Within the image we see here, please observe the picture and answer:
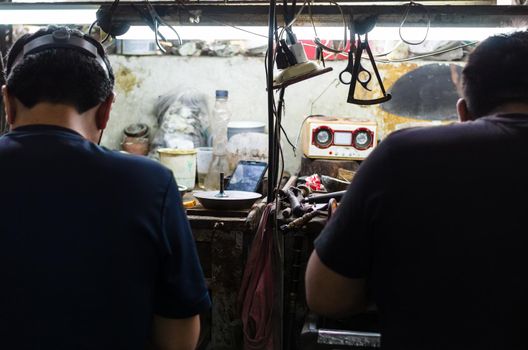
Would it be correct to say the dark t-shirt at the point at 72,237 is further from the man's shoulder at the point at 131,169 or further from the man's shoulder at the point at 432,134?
the man's shoulder at the point at 432,134

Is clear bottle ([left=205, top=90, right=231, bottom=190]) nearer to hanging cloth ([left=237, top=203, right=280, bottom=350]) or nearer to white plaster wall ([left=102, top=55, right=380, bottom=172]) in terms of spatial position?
white plaster wall ([left=102, top=55, right=380, bottom=172])

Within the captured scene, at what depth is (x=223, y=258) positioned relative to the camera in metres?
2.67

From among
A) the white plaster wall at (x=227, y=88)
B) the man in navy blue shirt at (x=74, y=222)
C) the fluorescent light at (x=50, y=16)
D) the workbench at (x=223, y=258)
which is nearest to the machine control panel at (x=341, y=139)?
the white plaster wall at (x=227, y=88)

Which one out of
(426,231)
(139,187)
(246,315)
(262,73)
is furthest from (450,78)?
(139,187)

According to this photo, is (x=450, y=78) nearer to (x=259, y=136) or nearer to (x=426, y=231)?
(x=259, y=136)

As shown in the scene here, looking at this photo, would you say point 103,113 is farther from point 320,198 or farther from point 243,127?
point 243,127

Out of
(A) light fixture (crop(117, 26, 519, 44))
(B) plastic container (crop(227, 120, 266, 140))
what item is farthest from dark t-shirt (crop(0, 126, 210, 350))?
(B) plastic container (crop(227, 120, 266, 140))

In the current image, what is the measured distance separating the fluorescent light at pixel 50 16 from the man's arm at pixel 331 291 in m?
1.87

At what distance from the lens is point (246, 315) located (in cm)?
258

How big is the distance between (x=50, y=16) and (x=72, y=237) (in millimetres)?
1856

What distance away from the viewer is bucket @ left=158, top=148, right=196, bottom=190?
3240mm

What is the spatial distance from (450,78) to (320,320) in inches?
94.2

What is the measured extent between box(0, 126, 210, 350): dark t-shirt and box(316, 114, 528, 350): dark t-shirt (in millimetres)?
508

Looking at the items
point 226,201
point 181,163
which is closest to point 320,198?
point 226,201
